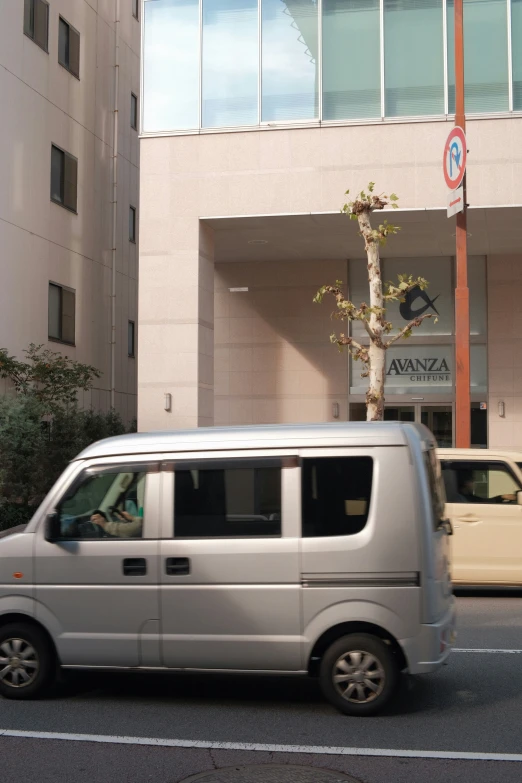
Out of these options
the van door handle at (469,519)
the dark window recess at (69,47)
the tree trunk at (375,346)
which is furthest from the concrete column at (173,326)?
the van door handle at (469,519)

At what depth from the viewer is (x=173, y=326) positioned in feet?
72.6

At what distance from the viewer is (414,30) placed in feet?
71.4

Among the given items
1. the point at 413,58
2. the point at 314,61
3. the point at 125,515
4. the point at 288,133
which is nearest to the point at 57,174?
the point at 288,133

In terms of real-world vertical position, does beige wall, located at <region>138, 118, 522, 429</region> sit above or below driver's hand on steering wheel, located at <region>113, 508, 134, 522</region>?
above

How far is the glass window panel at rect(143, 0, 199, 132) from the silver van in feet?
54.9

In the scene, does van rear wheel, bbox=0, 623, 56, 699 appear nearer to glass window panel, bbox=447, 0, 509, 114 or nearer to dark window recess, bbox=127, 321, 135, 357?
glass window panel, bbox=447, 0, 509, 114

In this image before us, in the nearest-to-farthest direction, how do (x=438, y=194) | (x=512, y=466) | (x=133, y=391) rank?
1. (x=512, y=466)
2. (x=438, y=194)
3. (x=133, y=391)

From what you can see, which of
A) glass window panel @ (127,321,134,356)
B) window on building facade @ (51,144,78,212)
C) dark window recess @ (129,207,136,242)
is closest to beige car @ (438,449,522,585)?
window on building facade @ (51,144,78,212)

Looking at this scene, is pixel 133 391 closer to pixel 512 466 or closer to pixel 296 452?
pixel 512 466

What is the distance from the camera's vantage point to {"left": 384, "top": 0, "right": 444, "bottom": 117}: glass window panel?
2148 cm

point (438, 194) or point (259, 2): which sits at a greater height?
point (259, 2)

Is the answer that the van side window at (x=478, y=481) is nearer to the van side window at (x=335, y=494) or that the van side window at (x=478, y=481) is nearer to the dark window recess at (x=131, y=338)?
the van side window at (x=335, y=494)

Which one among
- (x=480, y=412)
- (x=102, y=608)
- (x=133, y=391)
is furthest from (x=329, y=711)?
(x=133, y=391)

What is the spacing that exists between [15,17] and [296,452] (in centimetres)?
2035
